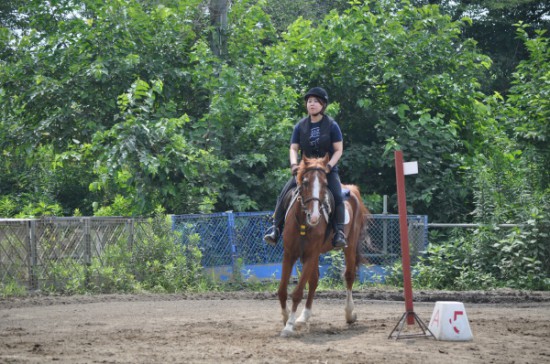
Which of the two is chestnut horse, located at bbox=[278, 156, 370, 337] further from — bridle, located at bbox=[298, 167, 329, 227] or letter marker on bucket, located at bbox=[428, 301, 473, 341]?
letter marker on bucket, located at bbox=[428, 301, 473, 341]

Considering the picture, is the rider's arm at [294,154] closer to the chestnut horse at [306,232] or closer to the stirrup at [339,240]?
the chestnut horse at [306,232]

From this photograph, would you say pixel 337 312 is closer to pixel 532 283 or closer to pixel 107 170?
pixel 532 283

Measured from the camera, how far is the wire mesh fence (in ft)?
51.8

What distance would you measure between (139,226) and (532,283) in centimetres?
826

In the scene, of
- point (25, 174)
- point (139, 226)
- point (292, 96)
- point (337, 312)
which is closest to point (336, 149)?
point (337, 312)

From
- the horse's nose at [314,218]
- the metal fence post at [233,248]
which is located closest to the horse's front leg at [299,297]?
the horse's nose at [314,218]

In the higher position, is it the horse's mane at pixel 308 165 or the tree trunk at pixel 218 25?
the tree trunk at pixel 218 25

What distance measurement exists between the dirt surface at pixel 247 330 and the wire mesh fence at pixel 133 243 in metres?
1.27

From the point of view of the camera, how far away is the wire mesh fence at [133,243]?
15781mm

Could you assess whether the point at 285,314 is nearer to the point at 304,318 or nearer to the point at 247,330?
the point at 304,318

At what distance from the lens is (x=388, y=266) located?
17.2 metres

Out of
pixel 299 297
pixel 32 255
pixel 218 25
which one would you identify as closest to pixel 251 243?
pixel 32 255

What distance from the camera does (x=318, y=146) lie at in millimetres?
10758

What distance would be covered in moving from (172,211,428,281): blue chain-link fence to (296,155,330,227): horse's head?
7.15 m
